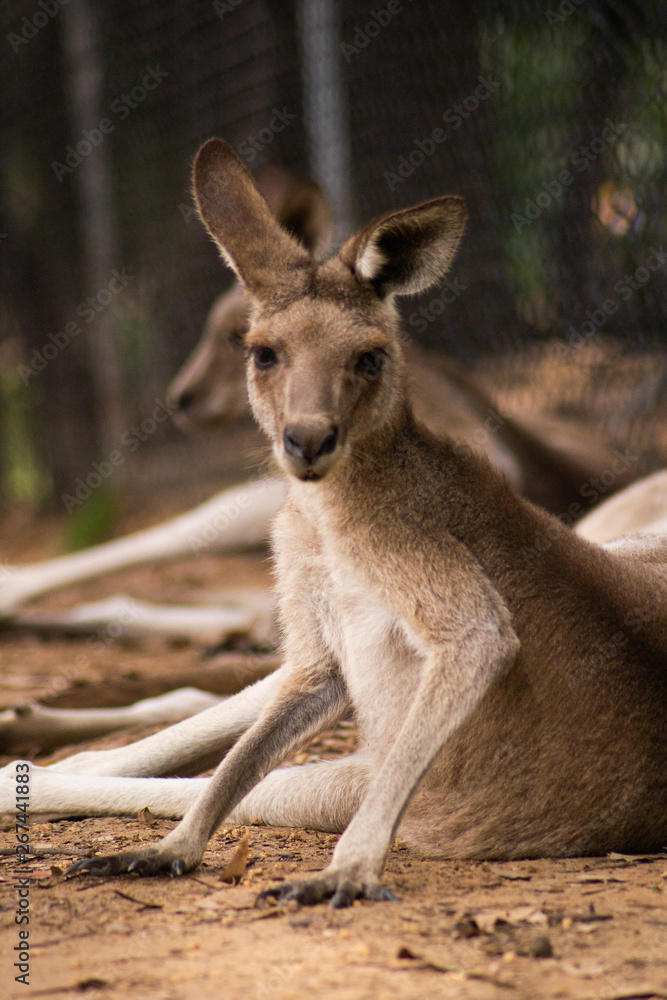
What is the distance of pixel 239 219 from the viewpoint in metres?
2.46

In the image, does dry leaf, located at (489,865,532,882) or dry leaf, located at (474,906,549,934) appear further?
dry leaf, located at (489,865,532,882)

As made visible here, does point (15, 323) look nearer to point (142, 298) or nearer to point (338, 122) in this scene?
point (142, 298)

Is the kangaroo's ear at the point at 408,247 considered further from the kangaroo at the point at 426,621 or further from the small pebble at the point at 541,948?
the small pebble at the point at 541,948

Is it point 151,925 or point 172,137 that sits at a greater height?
point 172,137

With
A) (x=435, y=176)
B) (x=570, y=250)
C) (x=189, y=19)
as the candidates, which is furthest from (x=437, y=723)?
(x=189, y=19)

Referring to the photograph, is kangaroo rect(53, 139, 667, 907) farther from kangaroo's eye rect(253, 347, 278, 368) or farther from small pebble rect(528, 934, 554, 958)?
small pebble rect(528, 934, 554, 958)

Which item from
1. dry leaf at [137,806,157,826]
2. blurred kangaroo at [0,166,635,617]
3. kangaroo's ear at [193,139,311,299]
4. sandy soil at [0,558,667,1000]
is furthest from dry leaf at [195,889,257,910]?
blurred kangaroo at [0,166,635,617]

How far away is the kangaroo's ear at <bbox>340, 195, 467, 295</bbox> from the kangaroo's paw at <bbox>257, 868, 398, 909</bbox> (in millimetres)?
1283

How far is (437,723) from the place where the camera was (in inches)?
77.3

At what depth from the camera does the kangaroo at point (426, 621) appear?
2066 mm

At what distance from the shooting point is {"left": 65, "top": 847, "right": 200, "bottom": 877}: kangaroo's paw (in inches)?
78.2

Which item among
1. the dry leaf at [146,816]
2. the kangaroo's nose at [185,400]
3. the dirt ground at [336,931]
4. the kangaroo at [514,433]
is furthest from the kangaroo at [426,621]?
the kangaroo's nose at [185,400]

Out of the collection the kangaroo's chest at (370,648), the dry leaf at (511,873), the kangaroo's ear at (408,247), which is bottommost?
the dry leaf at (511,873)

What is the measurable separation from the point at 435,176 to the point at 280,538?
3.48 meters
